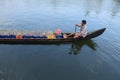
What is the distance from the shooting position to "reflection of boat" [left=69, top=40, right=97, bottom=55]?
41.3 feet

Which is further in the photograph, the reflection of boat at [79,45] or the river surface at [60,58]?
the reflection of boat at [79,45]

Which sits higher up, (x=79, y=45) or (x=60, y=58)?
(x=79, y=45)

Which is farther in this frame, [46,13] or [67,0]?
[67,0]

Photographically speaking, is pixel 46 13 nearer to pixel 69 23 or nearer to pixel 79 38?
pixel 69 23

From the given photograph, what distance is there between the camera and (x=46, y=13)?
2103cm

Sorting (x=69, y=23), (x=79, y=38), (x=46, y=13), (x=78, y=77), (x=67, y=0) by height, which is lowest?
(x=78, y=77)

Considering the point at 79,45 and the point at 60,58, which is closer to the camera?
the point at 60,58

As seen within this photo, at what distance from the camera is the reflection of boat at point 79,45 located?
41.3ft

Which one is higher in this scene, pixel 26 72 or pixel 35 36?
pixel 35 36

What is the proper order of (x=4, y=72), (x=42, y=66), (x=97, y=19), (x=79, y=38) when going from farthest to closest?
1. (x=97, y=19)
2. (x=79, y=38)
3. (x=42, y=66)
4. (x=4, y=72)

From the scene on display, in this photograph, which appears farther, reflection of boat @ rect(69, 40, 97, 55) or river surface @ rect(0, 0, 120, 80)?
reflection of boat @ rect(69, 40, 97, 55)

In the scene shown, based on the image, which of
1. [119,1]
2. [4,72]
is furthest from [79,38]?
[119,1]

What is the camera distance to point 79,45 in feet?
43.7

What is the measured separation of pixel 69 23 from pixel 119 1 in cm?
1897
